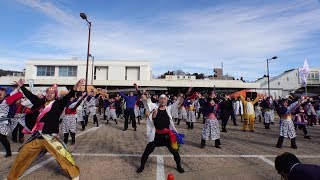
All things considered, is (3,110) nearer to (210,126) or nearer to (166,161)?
(166,161)

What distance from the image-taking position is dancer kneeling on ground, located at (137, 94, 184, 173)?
6.78 metres

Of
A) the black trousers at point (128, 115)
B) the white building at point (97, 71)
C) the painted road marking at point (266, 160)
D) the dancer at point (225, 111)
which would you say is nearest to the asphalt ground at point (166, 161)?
the painted road marking at point (266, 160)

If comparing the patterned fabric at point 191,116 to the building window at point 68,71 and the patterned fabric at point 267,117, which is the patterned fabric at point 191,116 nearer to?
the patterned fabric at point 267,117

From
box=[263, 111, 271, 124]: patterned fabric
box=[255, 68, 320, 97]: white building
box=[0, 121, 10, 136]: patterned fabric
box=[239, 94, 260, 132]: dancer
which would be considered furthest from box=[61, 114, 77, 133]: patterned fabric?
box=[255, 68, 320, 97]: white building

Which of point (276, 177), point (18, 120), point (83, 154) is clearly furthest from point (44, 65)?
point (276, 177)

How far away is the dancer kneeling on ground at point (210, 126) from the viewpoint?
991 centimetres

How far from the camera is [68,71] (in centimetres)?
Result: 5062

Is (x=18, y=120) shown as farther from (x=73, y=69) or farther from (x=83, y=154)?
(x=73, y=69)

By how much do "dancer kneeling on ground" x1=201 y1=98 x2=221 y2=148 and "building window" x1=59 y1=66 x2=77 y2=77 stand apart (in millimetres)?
42994

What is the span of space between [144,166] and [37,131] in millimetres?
2618

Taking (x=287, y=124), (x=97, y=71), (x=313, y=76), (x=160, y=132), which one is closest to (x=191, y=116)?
(x=287, y=124)

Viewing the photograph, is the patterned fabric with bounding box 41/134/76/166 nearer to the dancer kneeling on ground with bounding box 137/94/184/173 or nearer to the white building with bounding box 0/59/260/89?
the dancer kneeling on ground with bounding box 137/94/184/173

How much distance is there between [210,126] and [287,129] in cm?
260

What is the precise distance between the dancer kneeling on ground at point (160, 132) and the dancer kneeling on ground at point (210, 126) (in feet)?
9.96
